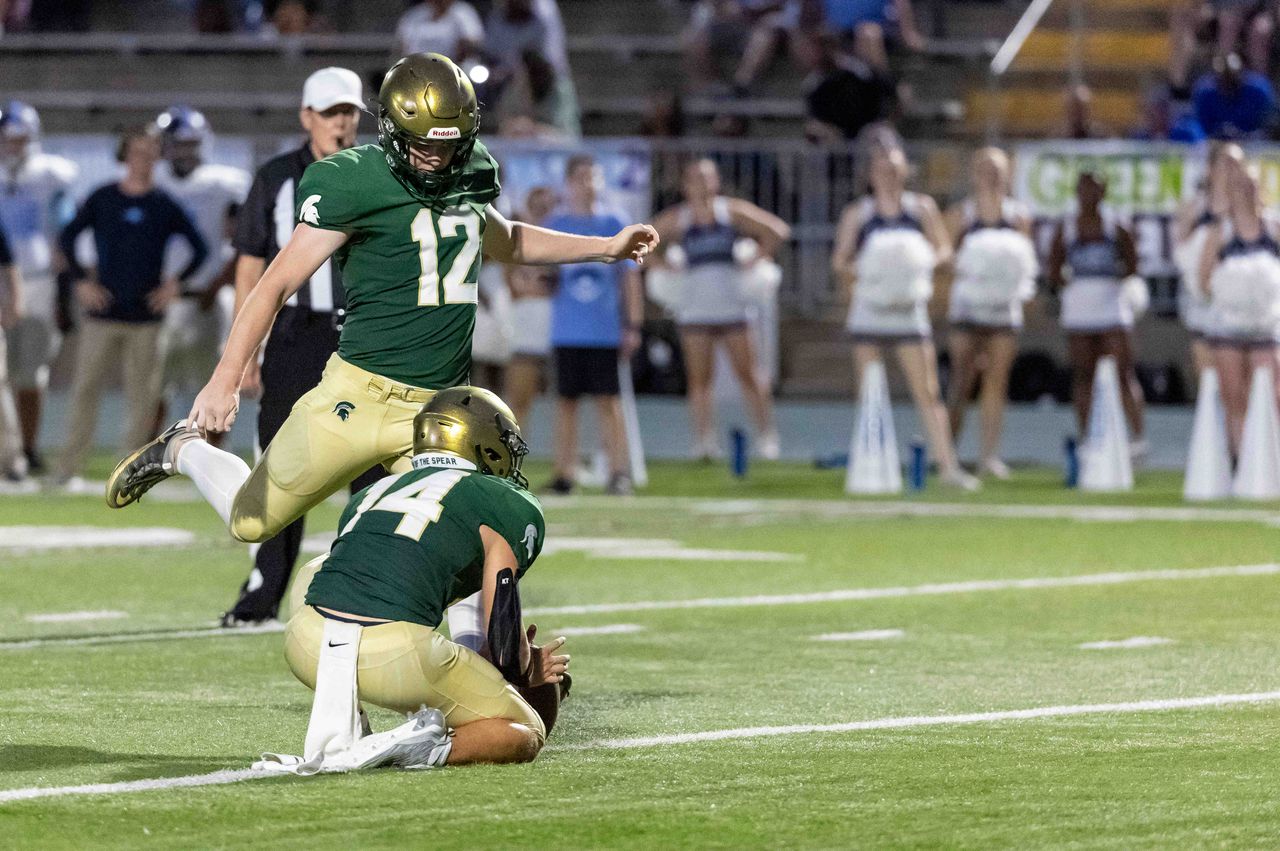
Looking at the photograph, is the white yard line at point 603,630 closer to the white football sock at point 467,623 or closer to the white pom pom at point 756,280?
the white football sock at point 467,623

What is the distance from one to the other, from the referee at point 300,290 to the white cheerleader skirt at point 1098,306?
389 inches

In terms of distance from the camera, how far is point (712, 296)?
792 inches

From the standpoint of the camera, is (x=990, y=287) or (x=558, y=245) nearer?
(x=558, y=245)

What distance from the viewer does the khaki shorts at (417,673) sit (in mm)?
6707

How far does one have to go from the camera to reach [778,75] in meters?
27.5

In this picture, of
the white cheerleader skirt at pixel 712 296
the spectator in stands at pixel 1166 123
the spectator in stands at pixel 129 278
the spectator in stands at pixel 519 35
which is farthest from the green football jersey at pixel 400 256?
Answer: the spectator in stands at pixel 519 35

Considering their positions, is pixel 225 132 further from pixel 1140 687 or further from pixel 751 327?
pixel 1140 687

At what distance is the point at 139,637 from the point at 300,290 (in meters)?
1.52

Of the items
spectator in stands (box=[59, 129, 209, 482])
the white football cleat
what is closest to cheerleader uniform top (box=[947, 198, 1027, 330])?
spectator in stands (box=[59, 129, 209, 482])

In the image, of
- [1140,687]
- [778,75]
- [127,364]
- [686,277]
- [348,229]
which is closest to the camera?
[348,229]

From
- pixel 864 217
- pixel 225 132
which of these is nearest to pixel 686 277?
pixel 864 217

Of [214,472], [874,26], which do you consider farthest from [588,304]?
[874,26]

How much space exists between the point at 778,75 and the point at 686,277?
7795 millimetres

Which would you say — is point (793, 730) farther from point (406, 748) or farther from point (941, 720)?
point (406, 748)
